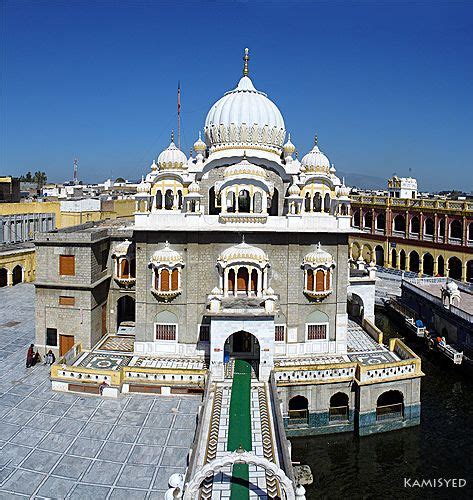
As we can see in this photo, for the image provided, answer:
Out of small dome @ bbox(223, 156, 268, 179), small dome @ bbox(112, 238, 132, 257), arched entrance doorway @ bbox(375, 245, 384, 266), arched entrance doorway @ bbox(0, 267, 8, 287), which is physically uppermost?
small dome @ bbox(223, 156, 268, 179)

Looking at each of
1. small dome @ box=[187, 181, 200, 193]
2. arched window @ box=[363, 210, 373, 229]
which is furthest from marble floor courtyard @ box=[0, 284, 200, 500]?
arched window @ box=[363, 210, 373, 229]

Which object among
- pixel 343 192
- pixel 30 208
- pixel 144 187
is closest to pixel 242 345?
pixel 144 187

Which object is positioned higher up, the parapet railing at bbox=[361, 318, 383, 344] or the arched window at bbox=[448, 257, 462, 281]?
the arched window at bbox=[448, 257, 462, 281]

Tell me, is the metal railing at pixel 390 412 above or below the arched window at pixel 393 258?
below

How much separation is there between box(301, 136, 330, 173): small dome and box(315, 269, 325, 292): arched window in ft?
22.6

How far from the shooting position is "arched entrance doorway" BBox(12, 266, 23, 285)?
144 ft

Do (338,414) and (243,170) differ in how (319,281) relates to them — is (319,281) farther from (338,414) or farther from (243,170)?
(243,170)

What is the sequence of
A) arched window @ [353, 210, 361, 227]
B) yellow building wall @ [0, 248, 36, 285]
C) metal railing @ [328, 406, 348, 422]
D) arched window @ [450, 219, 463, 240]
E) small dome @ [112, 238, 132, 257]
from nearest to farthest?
metal railing @ [328, 406, 348, 422], small dome @ [112, 238, 132, 257], yellow building wall @ [0, 248, 36, 285], arched window @ [450, 219, 463, 240], arched window @ [353, 210, 361, 227]

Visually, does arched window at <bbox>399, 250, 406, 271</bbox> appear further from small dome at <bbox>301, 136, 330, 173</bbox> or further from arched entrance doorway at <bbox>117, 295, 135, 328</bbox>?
arched entrance doorway at <bbox>117, 295, 135, 328</bbox>

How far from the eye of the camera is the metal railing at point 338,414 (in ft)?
70.9

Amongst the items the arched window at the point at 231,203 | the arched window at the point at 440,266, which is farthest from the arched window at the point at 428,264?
the arched window at the point at 231,203

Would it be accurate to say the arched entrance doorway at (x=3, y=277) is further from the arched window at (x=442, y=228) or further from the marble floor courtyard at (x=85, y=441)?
the arched window at (x=442, y=228)

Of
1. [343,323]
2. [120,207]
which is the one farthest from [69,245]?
[120,207]

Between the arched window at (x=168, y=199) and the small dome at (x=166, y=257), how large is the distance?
4.11 m
